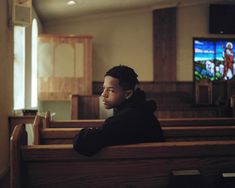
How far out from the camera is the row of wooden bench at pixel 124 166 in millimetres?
1384

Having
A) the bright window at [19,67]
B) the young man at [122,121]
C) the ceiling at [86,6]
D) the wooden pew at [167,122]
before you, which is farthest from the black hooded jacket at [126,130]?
the ceiling at [86,6]

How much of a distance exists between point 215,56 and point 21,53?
5.10 metres

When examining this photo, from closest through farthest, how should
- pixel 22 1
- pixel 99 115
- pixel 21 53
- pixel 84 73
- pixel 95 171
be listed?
pixel 95 171 → pixel 22 1 → pixel 21 53 → pixel 99 115 → pixel 84 73

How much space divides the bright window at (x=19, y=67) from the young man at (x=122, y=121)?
3.63m

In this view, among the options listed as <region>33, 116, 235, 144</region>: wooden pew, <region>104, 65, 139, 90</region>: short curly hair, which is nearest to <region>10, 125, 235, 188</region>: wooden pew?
<region>104, 65, 139, 90</region>: short curly hair

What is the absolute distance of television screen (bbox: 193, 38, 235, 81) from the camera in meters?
8.35

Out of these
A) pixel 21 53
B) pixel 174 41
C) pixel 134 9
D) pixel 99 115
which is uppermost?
pixel 134 9

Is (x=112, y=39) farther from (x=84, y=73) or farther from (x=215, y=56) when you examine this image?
(x=215, y=56)

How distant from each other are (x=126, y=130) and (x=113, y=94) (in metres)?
0.29

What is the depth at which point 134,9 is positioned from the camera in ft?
26.7

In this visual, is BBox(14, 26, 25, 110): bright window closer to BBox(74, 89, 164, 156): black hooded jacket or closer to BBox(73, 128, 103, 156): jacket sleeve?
BBox(74, 89, 164, 156): black hooded jacket

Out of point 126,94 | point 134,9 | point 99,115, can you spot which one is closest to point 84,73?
point 99,115

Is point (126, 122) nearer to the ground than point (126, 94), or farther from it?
nearer to the ground

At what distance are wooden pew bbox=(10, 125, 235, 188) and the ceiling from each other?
16.7ft
